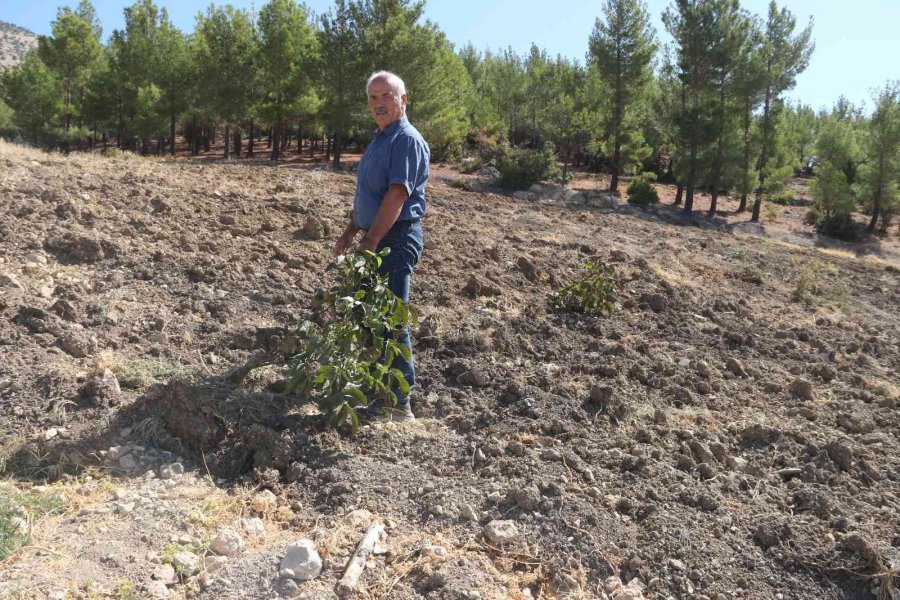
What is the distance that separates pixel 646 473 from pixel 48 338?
322 cm

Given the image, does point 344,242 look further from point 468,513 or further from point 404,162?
point 468,513

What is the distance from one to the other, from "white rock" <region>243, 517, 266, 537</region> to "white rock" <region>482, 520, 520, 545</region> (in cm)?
87

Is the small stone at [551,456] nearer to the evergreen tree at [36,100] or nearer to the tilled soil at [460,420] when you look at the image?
the tilled soil at [460,420]

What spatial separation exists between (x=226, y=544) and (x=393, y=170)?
172 centimetres

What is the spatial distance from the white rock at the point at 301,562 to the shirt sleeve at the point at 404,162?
1596mm

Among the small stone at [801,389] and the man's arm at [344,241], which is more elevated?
the man's arm at [344,241]

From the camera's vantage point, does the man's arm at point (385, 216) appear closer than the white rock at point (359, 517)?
No

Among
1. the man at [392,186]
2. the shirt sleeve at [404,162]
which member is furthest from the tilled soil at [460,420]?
the shirt sleeve at [404,162]

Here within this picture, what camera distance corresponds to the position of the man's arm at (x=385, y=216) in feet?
9.82

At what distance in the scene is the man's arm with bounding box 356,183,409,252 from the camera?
299 centimetres

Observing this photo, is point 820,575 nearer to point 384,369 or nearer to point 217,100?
point 384,369

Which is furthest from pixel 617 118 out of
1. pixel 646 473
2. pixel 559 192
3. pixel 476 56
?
pixel 476 56

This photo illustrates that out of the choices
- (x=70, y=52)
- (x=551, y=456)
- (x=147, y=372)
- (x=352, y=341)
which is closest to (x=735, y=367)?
(x=551, y=456)

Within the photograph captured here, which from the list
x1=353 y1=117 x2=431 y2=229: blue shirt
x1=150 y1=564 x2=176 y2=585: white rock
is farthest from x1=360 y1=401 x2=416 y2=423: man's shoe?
x1=150 y1=564 x2=176 y2=585: white rock
